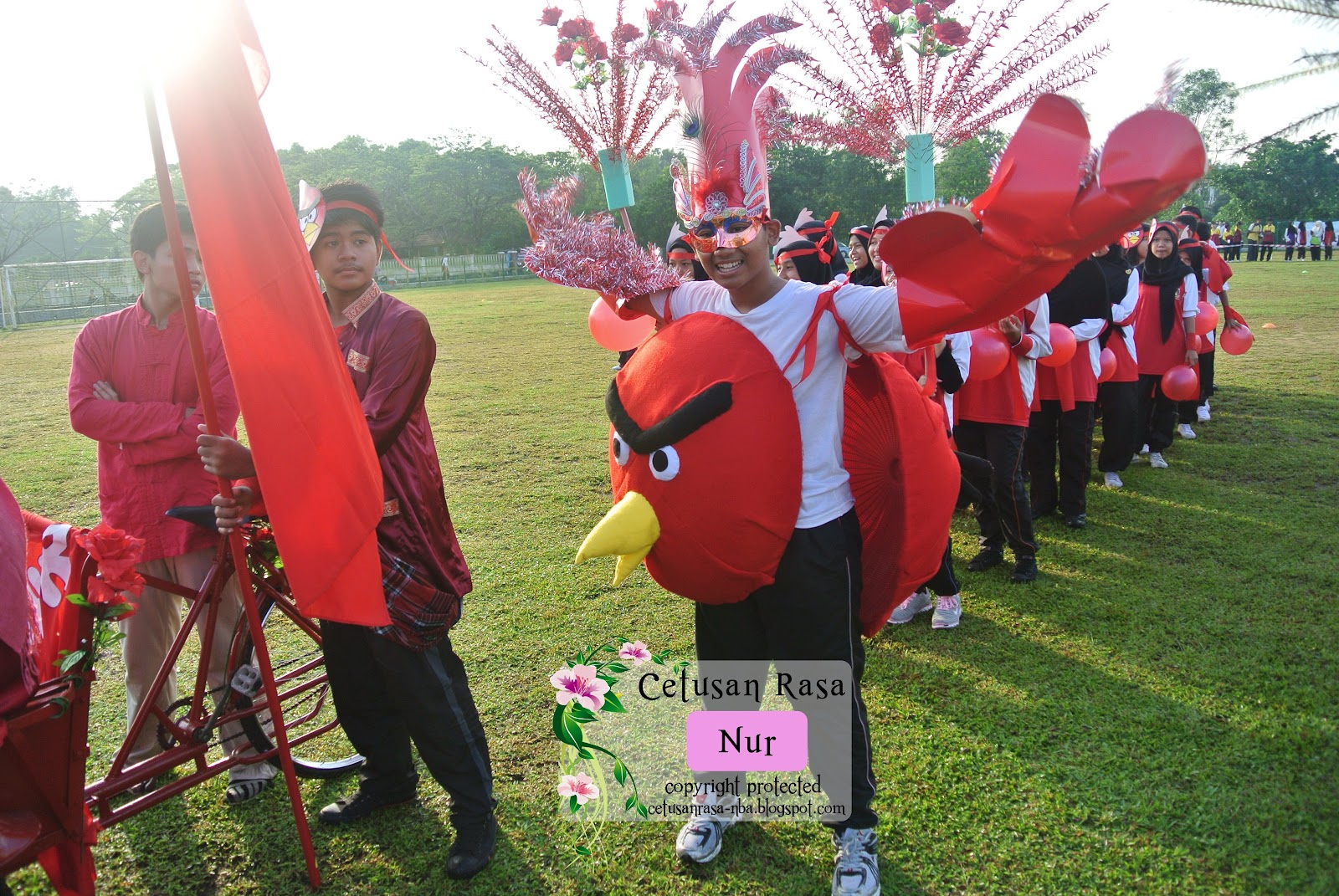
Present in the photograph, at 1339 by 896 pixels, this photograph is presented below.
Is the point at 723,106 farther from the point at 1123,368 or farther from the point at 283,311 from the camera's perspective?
the point at 1123,368

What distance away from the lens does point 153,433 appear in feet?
11.1

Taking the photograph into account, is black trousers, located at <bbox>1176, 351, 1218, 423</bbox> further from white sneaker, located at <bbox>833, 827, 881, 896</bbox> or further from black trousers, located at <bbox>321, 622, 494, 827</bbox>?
black trousers, located at <bbox>321, 622, 494, 827</bbox>

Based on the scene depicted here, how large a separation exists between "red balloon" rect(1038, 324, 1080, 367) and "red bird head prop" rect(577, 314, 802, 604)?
3.72 m

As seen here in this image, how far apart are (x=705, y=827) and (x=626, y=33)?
2.63 metres

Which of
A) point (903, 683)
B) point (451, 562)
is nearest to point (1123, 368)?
point (903, 683)

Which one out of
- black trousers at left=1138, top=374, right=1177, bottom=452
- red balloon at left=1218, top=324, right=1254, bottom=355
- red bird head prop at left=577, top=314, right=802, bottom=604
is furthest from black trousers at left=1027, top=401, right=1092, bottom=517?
red bird head prop at left=577, top=314, right=802, bottom=604

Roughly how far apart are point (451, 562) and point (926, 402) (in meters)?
1.67

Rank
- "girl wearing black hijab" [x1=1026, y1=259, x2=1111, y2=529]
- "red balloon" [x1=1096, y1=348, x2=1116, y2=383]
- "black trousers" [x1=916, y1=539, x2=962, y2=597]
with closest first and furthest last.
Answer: "black trousers" [x1=916, y1=539, x2=962, y2=597], "girl wearing black hijab" [x1=1026, y1=259, x2=1111, y2=529], "red balloon" [x1=1096, y1=348, x2=1116, y2=383]

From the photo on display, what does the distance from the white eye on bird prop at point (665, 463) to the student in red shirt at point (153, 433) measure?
189 centimetres

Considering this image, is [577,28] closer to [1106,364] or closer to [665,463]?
[665,463]

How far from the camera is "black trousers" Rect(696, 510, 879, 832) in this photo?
2650mm

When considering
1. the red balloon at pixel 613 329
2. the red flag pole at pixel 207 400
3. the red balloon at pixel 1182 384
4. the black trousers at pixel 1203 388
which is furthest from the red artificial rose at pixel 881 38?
the black trousers at pixel 1203 388

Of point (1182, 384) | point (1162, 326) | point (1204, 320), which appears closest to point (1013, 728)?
point (1182, 384)

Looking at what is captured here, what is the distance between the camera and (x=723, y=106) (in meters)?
2.79
